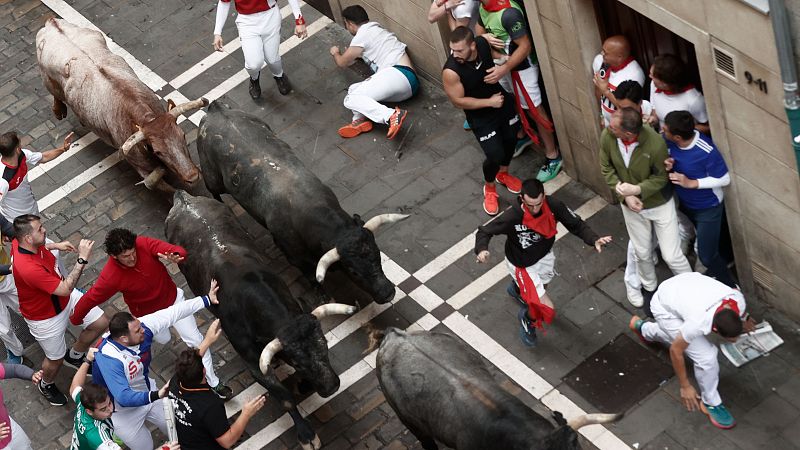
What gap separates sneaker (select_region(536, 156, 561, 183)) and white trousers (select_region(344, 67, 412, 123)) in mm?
2417

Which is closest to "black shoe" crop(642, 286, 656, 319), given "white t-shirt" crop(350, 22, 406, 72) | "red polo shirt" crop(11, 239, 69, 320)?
"white t-shirt" crop(350, 22, 406, 72)

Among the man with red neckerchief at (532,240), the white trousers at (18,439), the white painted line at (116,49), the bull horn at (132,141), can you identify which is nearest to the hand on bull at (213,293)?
the white trousers at (18,439)

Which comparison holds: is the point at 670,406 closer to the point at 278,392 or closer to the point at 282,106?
the point at 278,392

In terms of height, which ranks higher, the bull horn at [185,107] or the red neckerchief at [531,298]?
the bull horn at [185,107]

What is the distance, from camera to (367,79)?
16.5m

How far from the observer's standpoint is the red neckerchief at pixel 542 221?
1177 centimetres

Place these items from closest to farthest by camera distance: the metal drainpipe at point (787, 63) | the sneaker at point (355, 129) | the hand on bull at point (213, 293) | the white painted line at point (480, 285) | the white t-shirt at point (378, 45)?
the metal drainpipe at point (787, 63), the hand on bull at point (213, 293), the white painted line at point (480, 285), the sneaker at point (355, 129), the white t-shirt at point (378, 45)

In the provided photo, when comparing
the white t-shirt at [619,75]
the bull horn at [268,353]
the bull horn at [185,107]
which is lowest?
the bull horn at [268,353]

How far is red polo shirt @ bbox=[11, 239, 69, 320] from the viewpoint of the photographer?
1303 centimetres

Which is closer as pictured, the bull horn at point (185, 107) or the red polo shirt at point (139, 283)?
the red polo shirt at point (139, 283)

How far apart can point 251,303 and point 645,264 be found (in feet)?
12.9

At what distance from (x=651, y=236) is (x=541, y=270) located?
1.13 metres

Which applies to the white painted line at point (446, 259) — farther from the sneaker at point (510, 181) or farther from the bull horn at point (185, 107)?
the bull horn at point (185, 107)

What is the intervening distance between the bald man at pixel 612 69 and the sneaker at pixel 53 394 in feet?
21.6
